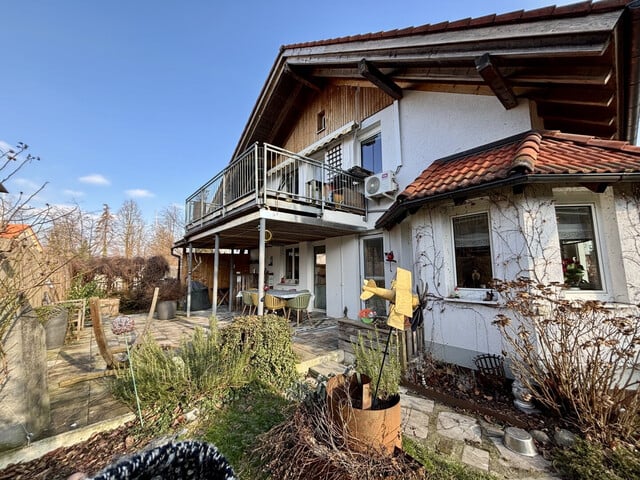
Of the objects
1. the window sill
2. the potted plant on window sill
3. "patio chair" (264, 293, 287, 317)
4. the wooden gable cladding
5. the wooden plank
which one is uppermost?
the wooden gable cladding

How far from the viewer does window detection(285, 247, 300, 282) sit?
10.6 metres

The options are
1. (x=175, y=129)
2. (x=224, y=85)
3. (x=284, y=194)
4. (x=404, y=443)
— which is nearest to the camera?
(x=404, y=443)

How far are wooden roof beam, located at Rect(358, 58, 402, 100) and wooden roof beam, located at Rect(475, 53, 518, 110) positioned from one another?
274 cm

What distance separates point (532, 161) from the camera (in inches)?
137

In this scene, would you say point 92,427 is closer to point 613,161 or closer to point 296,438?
point 296,438

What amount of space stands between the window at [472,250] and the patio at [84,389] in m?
2.87

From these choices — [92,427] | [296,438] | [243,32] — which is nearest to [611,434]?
[296,438]

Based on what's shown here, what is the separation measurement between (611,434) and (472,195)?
124 inches

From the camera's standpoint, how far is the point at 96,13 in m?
6.73

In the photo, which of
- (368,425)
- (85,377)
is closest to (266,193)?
(85,377)

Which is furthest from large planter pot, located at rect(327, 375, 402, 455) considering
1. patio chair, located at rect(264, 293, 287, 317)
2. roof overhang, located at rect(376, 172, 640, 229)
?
patio chair, located at rect(264, 293, 287, 317)

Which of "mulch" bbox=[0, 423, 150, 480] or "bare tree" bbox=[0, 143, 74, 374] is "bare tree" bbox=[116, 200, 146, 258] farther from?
"mulch" bbox=[0, 423, 150, 480]

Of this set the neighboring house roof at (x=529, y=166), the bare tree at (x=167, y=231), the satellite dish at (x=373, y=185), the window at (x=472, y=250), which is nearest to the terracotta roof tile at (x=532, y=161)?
the neighboring house roof at (x=529, y=166)

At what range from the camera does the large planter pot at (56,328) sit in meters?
5.77
